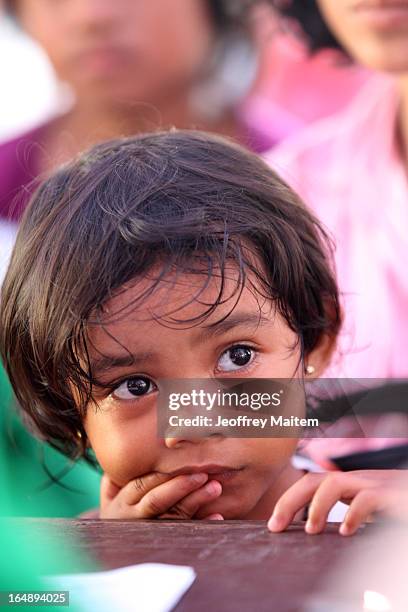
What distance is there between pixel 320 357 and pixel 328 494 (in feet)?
0.84

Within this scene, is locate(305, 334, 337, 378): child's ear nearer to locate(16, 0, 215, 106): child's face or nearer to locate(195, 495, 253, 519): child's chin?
locate(195, 495, 253, 519): child's chin

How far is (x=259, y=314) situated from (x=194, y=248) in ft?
0.29

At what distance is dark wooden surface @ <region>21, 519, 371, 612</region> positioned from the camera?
0.68 metres

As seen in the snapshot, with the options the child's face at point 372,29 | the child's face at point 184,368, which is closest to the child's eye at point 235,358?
the child's face at point 184,368

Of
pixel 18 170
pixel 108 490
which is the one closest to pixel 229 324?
pixel 108 490

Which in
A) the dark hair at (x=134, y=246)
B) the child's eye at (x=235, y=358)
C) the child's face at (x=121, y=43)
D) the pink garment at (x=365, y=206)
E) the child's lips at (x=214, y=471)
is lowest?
the child's lips at (x=214, y=471)

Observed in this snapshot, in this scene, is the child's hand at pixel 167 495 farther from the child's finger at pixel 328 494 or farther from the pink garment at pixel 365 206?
the pink garment at pixel 365 206

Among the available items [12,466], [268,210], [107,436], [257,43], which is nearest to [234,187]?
[268,210]

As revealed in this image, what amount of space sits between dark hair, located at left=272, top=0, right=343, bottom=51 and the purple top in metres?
0.39

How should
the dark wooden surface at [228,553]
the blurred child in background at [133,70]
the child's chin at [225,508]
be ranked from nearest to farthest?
the dark wooden surface at [228,553], the child's chin at [225,508], the blurred child in background at [133,70]

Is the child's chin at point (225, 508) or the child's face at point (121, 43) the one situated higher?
the child's face at point (121, 43)

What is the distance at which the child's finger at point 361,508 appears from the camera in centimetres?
74

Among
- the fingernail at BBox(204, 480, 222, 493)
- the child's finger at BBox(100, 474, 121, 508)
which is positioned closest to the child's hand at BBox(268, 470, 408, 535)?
the fingernail at BBox(204, 480, 222, 493)

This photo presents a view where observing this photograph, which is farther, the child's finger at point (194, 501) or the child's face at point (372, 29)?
the child's face at point (372, 29)
